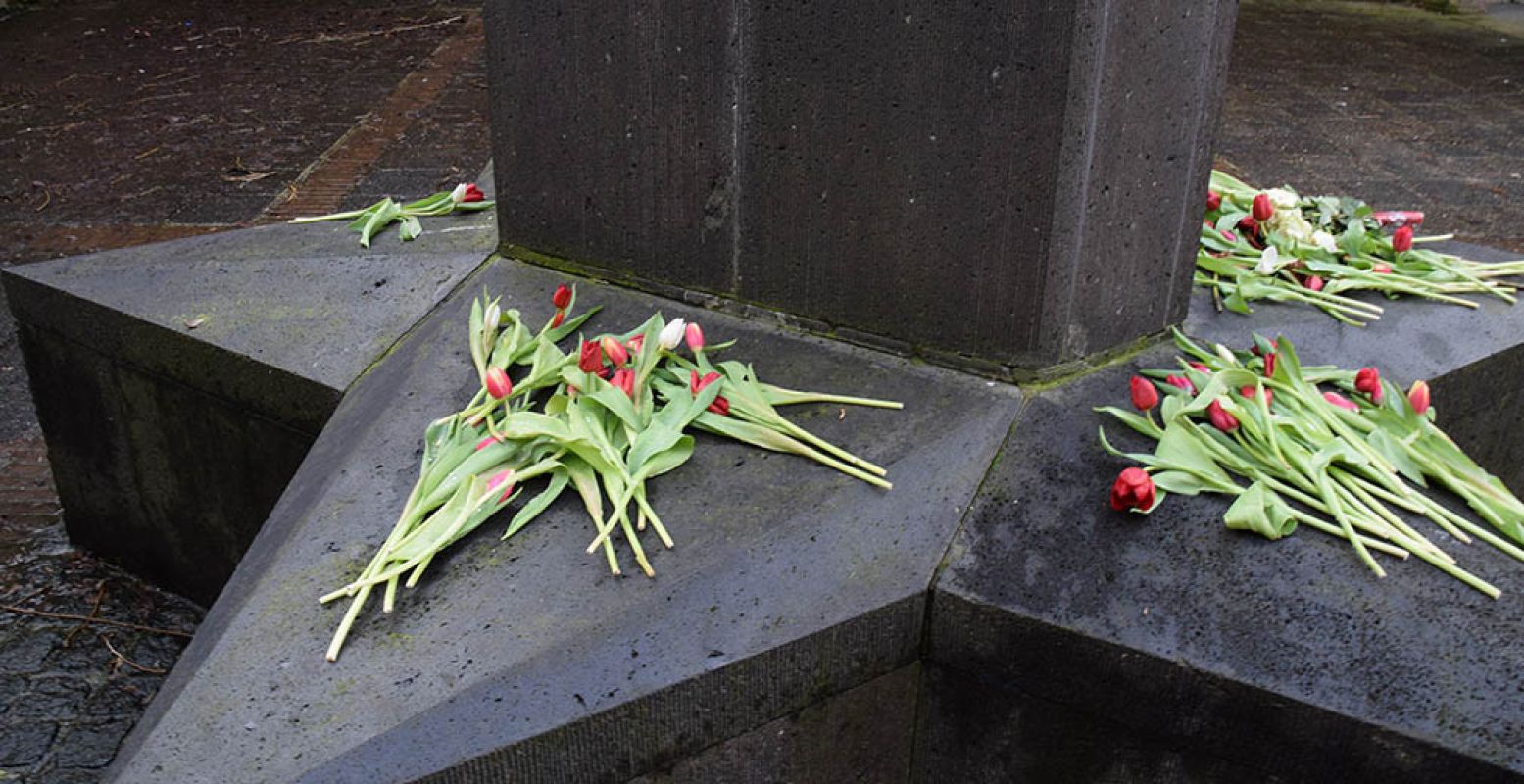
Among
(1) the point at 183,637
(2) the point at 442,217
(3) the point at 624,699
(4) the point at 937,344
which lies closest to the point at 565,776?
(3) the point at 624,699

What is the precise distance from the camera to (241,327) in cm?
280

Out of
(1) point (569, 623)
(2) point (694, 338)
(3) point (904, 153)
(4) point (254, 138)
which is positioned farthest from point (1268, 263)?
(4) point (254, 138)

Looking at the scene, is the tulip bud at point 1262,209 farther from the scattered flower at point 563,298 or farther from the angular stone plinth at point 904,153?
the scattered flower at point 563,298

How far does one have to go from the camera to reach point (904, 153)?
2.36m

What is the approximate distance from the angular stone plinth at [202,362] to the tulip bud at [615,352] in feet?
1.98

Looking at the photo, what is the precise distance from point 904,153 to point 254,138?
5199 millimetres

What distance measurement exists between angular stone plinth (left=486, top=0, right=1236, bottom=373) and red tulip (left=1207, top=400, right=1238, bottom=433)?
32cm

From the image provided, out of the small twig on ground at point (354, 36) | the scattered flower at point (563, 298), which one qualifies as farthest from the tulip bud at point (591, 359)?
the small twig on ground at point (354, 36)

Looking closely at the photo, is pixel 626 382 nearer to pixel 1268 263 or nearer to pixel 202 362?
pixel 202 362

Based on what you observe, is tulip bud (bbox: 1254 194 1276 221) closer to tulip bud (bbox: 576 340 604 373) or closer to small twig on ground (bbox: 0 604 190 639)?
tulip bud (bbox: 576 340 604 373)

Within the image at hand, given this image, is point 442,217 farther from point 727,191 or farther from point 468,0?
point 468,0

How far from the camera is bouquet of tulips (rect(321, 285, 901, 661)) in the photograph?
Answer: 2.00 m

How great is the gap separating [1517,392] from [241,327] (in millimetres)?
2589

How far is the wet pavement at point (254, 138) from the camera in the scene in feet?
10.00
